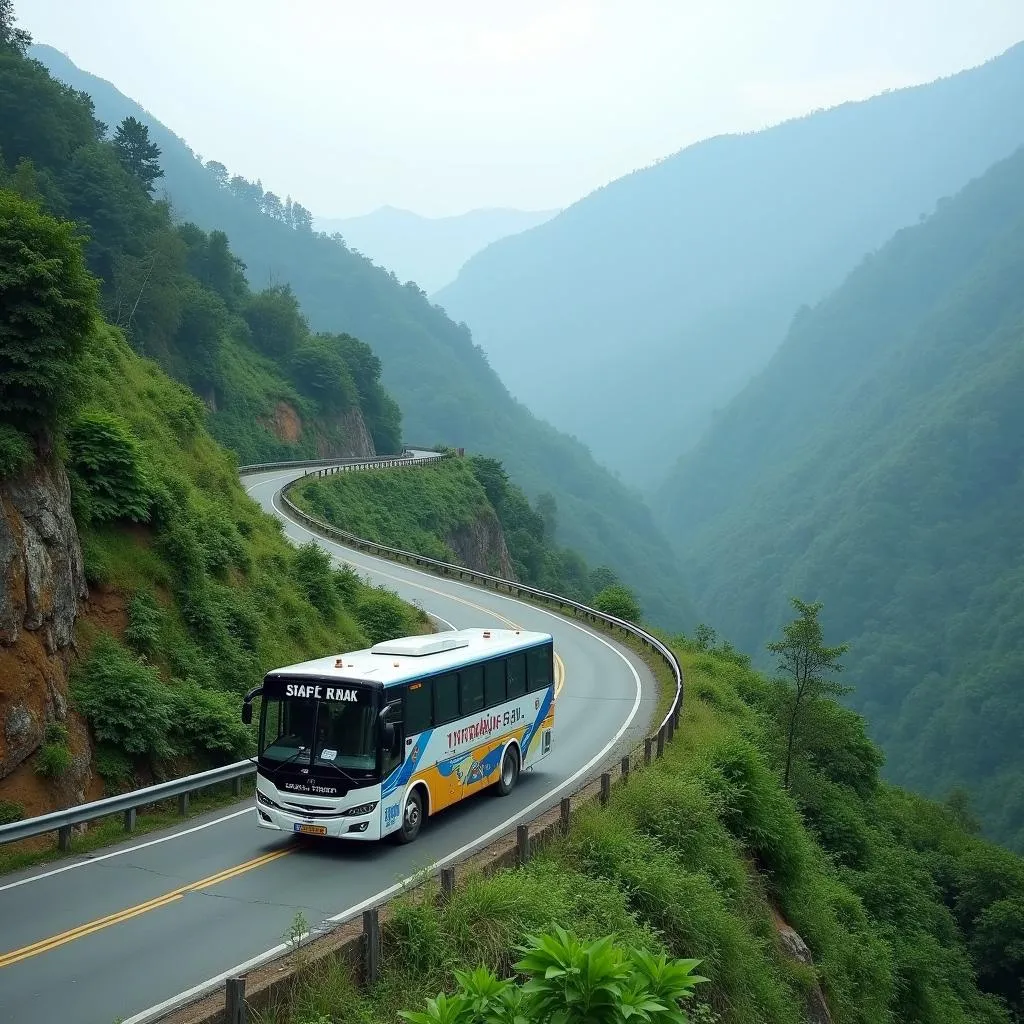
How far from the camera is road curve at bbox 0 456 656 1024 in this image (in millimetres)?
9188

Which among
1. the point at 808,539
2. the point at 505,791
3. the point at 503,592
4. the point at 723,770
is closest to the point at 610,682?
the point at 723,770

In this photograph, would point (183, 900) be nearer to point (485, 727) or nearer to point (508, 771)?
point (485, 727)

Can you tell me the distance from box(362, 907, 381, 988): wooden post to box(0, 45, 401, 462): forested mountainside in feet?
120

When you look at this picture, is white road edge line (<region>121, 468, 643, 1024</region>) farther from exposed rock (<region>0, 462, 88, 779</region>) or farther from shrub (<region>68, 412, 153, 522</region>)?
shrub (<region>68, 412, 153, 522</region>)

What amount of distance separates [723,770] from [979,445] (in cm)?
15806

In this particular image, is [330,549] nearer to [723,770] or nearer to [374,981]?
[723,770]

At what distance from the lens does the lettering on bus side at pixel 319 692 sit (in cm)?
1315

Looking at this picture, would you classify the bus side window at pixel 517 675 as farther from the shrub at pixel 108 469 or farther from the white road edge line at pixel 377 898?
the shrub at pixel 108 469

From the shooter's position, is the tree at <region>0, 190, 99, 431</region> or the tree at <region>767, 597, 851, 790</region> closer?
the tree at <region>0, 190, 99, 431</region>

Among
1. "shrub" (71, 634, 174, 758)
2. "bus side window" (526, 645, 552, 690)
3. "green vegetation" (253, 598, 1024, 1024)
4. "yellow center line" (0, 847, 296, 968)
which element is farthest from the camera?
"bus side window" (526, 645, 552, 690)

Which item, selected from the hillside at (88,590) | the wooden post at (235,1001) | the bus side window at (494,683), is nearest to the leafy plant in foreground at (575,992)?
the wooden post at (235,1001)

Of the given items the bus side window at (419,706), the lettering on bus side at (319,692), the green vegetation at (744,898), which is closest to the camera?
the green vegetation at (744,898)

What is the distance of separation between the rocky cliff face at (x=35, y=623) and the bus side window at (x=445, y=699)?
5.41m

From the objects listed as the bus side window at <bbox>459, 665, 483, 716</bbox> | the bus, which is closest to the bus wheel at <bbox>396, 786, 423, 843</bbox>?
the bus
